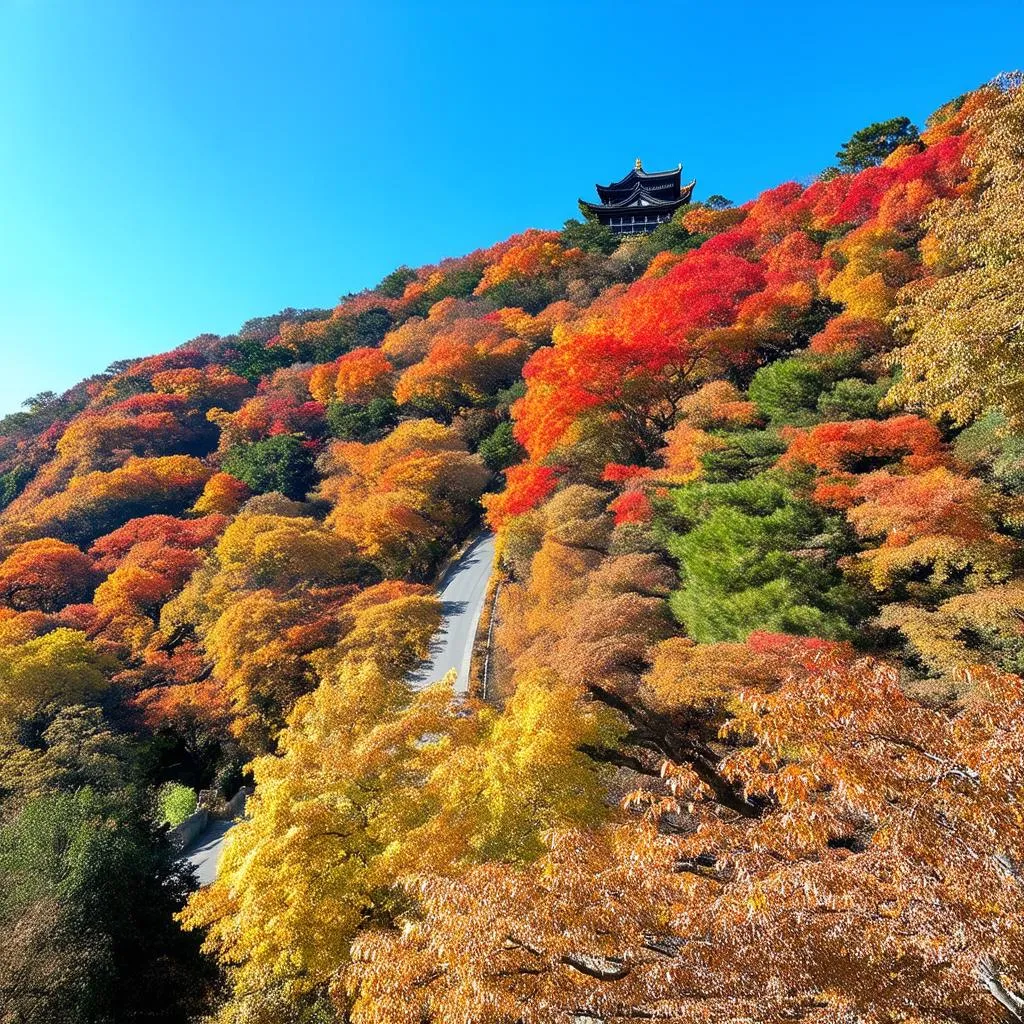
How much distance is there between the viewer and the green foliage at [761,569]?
1228 cm

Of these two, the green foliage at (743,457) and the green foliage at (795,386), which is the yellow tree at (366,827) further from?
the green foliage at (795,386)

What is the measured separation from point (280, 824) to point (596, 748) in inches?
210

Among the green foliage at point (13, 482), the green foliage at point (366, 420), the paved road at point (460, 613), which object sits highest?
the green foliage at point (366, 420)

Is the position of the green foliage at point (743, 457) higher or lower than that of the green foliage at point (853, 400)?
lower

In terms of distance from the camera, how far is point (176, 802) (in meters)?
18.2

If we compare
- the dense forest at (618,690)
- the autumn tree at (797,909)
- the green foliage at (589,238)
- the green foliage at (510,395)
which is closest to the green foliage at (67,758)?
the dense forest at (618,690)

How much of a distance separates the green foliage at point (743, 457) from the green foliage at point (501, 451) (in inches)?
684

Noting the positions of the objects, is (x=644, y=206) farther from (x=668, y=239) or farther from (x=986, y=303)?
(x=986, y=303)

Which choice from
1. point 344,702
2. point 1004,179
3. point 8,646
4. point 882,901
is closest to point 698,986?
point 882,901

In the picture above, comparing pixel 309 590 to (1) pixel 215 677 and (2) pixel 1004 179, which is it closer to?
(1) pixel 215 677

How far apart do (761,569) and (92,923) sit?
14.6 meters

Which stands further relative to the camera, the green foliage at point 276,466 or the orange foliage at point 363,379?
the orange foliage at point 363,379

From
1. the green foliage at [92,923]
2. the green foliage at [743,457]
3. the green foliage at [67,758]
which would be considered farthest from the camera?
the green foliage at [743,457]

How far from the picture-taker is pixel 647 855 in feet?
17.8
